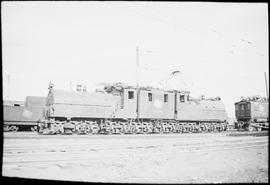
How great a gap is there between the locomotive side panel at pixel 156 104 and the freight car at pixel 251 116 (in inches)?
160

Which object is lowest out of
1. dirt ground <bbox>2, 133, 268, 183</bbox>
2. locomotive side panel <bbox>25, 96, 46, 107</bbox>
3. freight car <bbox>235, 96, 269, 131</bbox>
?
dirt ground <bbox>2, 133, 268, 183</bbox>

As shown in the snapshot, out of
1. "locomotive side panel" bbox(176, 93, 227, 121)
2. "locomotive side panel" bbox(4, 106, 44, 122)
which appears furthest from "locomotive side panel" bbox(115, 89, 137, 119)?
"locomotive side panel" bbox(4, 106, 44, 122)

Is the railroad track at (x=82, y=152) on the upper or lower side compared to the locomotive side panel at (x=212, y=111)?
lower

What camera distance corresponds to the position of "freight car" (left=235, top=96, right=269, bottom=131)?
534 inches

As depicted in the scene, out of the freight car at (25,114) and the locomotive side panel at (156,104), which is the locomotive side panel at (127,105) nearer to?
the locomotive side panel at (156,104)

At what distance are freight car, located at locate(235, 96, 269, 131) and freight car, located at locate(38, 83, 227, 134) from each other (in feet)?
4.61

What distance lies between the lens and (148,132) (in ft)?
40.0

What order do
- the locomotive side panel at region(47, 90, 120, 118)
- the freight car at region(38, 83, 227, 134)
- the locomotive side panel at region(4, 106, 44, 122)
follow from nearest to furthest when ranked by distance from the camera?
1. the freight car at region(38, 83, 227, 134)
2. the locomotive side panel at region(47, 90, 120, 118)
3. the locomotive side panel at region(4, 106, 44, 122)

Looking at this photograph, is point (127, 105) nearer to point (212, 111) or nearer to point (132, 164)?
point (212, 111)

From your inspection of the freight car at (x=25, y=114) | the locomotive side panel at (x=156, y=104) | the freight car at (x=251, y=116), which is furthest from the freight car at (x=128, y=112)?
the freight car at (x=25, y=114)

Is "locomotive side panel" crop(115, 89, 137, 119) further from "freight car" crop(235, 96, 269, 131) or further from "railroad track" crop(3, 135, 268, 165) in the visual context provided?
"freight car" crop(235, 96, 269, 131)

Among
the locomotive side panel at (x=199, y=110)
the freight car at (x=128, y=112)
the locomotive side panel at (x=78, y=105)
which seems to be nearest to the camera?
the freight car at (x=128, y=112)

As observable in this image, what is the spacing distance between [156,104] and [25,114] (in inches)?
277

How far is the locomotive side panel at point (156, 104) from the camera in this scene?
12352mm
